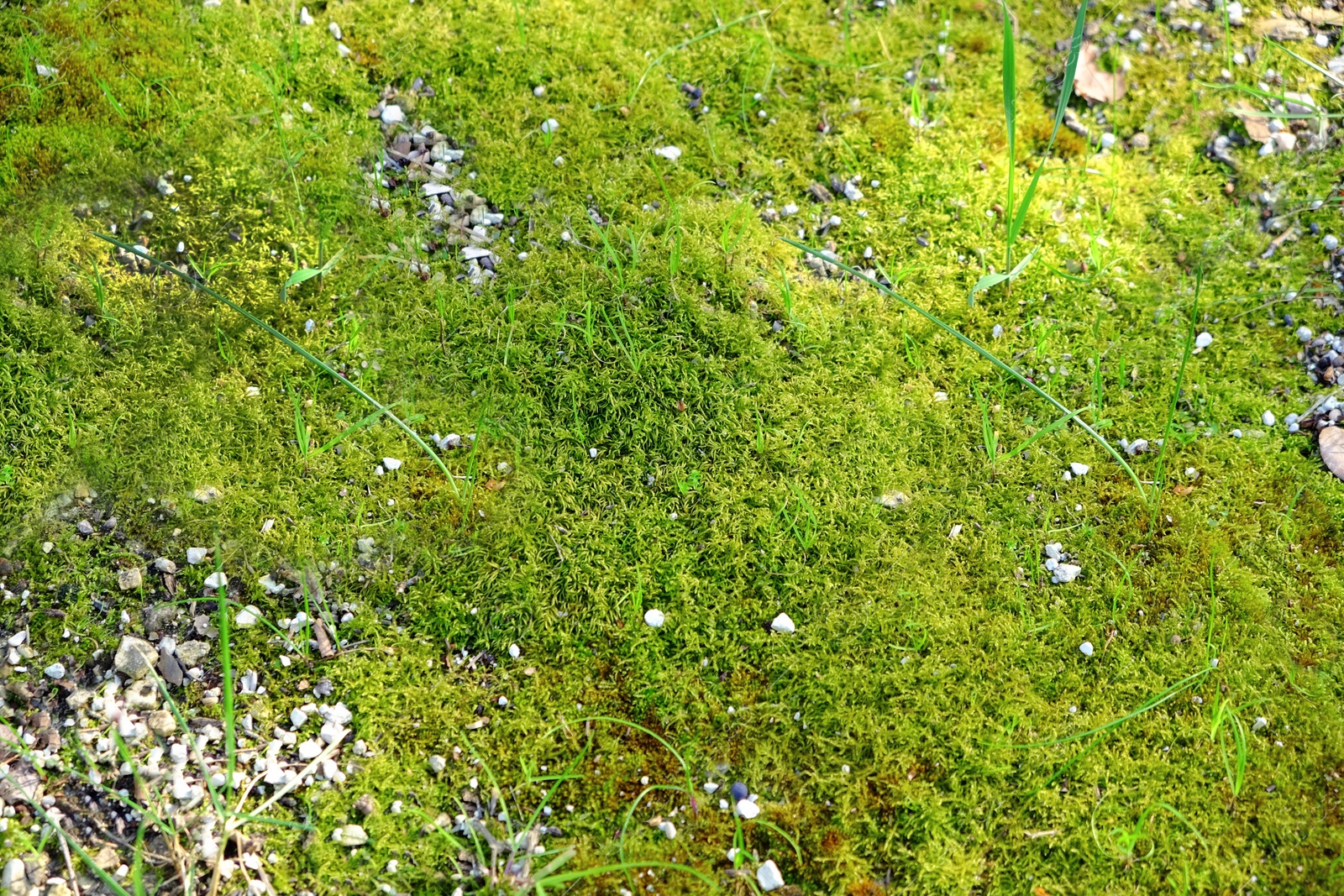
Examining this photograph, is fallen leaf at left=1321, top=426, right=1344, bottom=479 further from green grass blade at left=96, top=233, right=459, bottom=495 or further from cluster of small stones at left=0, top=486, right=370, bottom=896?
cluster of small stones at left=0, top=486, right=370, bottom=896

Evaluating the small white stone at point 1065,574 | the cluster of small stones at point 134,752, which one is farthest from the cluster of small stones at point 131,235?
the small white stone at point 1065,574

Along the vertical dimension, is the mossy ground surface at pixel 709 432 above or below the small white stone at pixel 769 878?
above

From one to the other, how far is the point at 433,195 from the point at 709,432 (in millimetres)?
1501

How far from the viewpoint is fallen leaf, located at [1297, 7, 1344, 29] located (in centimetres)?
412

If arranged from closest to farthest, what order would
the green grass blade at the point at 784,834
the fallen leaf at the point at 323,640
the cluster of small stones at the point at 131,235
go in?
the green grass blade at the point at 784,834, the fallen leaf at the point at 323,640, the cluster of small stones at the point at 131,235

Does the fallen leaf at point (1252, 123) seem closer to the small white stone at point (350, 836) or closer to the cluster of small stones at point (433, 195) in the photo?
the cluster of small stones at point (433, 195)

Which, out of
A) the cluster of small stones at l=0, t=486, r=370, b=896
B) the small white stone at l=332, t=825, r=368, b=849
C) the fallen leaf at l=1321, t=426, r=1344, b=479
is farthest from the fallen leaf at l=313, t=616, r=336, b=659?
the fallen leaf at l=1321, t=426, r=1344, b=479

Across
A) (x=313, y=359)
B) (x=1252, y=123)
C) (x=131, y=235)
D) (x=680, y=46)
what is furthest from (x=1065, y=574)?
(x=131, y=235)

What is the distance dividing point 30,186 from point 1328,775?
191 inches

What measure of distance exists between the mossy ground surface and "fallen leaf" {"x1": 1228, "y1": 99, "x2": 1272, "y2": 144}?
0.35 feet

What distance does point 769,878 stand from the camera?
2.51m

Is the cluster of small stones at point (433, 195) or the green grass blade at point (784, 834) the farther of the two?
the cluster of small stones at point (433, 195)

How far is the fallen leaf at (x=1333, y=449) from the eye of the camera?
3.15 meters

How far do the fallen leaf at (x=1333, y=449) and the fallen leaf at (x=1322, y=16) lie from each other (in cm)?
217
